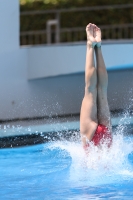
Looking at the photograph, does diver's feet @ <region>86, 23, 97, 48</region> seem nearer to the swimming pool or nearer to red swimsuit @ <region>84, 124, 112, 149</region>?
red swimsuit @ <region>84, 124, 112, 149</region>

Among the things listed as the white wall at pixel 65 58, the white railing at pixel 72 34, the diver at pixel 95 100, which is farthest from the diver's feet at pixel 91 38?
the white railing at pixel 72 34

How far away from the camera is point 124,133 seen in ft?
29.2

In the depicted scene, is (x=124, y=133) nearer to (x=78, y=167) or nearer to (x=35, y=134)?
(x=35, y=134)

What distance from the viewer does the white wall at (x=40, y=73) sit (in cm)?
1001

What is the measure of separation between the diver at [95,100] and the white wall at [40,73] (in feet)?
12.3

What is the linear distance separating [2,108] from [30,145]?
180cm

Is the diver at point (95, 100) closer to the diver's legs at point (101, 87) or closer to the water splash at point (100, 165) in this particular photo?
the diver's legs at point (101, 87)

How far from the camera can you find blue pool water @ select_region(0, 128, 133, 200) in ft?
18.6

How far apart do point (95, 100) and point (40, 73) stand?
4060 mm

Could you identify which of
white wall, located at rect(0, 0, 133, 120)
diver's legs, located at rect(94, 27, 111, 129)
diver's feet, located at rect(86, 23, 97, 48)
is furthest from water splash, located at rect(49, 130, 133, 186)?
white wall, located at rect(0, 0, 133, 120)

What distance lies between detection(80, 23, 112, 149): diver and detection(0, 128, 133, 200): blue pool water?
219 millimetres

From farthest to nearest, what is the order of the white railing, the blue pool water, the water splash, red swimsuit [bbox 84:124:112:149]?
1. the white railing
2. red swimsuit [bbox 84:124:112:149]
3. the water splash
4. the blue pool water

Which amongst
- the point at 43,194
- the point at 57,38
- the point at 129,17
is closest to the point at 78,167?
the point at 43,194

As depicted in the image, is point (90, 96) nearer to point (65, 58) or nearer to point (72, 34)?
point (65, 58)
